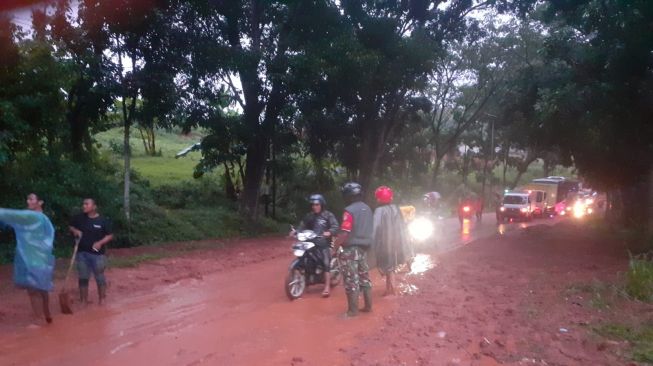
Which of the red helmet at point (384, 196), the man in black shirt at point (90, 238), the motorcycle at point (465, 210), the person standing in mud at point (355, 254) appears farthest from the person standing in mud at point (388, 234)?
the motorcycle at point (465, 210)

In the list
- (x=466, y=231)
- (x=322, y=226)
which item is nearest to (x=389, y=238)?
(x=322, y=226)

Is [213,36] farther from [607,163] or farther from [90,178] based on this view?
[607,163]

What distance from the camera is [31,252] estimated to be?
782 cm

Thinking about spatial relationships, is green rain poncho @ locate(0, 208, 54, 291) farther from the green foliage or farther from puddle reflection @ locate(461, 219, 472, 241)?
puddle reflection @ locate(461, 219, 472, 241)

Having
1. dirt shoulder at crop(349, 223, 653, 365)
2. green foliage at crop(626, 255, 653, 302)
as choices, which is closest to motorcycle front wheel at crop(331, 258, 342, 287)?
dirt shoulder at crop(349, 223, 653, 365)

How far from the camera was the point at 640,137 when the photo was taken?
1861 centimetres

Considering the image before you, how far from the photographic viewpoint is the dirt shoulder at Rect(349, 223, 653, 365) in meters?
6.84

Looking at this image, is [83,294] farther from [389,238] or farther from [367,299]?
[389,238]

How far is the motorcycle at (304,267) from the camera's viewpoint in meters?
9.97

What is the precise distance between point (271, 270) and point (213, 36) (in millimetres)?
7781

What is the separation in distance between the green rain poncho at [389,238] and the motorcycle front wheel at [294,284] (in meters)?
1.28

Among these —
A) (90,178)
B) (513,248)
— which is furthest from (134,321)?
(513,248)

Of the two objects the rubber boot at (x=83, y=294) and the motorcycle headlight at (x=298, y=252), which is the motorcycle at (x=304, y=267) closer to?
the motorcycle headlight at (x=298, y=252)

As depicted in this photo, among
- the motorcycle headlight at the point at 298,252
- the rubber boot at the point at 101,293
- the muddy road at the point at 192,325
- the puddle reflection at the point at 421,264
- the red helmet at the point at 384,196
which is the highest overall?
the red helmet at the point at 384,196
